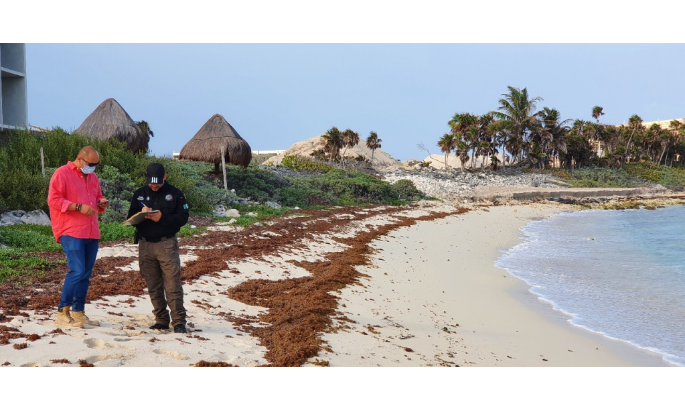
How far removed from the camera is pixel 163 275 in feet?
17.1

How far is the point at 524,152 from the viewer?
5466cm

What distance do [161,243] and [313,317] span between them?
2.01m

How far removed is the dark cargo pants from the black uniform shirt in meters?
0.10

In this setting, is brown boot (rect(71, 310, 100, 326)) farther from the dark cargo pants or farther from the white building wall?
the white building wall

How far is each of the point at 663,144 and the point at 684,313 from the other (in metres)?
63.2

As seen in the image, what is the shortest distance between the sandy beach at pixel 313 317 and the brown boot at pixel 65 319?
0.39 ft

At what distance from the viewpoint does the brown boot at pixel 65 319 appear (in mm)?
4855

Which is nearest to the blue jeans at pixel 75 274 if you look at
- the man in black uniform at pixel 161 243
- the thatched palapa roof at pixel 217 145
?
the man in black uniform at pixel 161 243

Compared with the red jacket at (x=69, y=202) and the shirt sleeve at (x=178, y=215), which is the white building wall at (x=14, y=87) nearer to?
the red jacket at (x=69, y=202)

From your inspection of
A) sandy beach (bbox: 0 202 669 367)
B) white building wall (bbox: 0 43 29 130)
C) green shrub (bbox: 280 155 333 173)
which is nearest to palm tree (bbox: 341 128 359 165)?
green shrub (bbox: 280 155 333 173)

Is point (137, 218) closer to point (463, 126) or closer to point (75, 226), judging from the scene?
point (75, 226)

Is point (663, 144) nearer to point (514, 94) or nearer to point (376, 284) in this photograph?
point (514, 94)

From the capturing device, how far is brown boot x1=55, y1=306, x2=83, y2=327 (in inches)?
191
